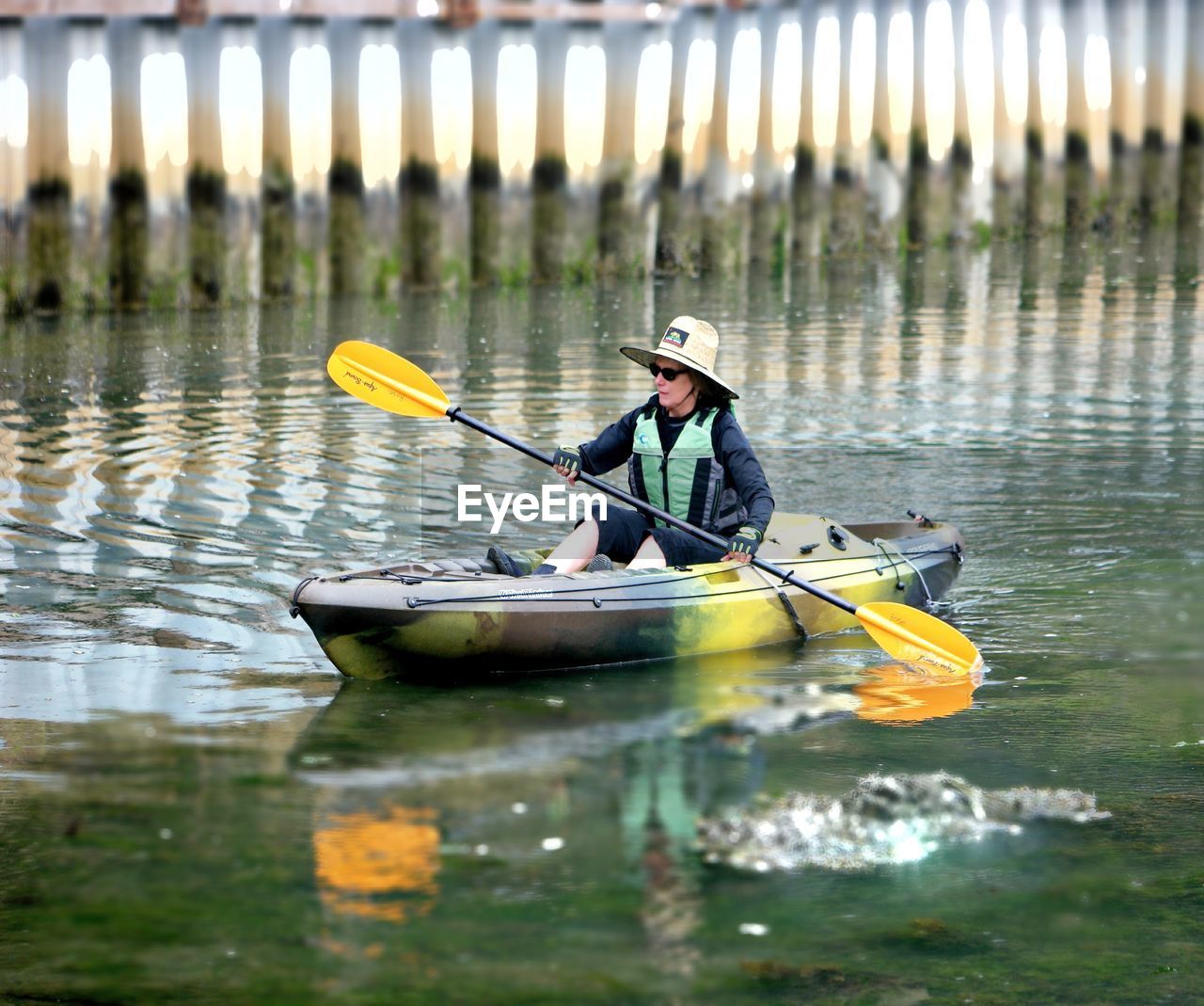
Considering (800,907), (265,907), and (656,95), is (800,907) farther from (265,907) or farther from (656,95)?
(656,95)

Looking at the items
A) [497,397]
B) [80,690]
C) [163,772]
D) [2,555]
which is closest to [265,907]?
[163,772]

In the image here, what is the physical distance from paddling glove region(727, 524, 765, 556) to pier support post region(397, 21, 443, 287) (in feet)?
33.4

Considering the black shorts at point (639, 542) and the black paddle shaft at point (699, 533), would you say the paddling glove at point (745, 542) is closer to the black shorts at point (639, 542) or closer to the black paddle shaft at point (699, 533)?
the black paddle shaft at point (699, 533)

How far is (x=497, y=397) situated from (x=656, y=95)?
21.6 feet

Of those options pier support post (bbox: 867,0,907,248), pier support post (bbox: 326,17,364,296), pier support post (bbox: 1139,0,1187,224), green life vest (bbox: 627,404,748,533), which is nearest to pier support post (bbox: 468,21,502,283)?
pier support post (bbox: 326,17,364,296)

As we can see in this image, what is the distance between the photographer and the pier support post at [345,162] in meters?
16.2

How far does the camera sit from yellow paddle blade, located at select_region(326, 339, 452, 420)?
8125 millimetres

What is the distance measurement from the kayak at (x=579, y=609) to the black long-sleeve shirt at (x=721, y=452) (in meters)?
0.28

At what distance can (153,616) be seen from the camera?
7.52 metres

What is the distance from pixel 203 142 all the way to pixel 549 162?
10.9 ft

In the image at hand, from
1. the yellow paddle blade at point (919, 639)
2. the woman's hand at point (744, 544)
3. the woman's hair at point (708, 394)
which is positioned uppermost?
the woman's hair at point (708, 394)

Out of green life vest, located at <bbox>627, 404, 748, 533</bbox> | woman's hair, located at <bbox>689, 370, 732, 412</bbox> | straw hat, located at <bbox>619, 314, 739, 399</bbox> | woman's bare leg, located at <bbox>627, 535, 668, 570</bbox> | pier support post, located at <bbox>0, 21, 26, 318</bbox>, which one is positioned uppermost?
pier support post, located at <bbox>0, 21, 26, 318</bbox>

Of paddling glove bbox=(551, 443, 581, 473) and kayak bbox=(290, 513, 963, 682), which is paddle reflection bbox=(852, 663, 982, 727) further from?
paddling glove bbox=(551, 443, 581, 473)

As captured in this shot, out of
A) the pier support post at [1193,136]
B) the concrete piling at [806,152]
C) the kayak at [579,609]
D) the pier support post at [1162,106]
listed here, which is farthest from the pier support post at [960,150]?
the kayak at [579,609]
